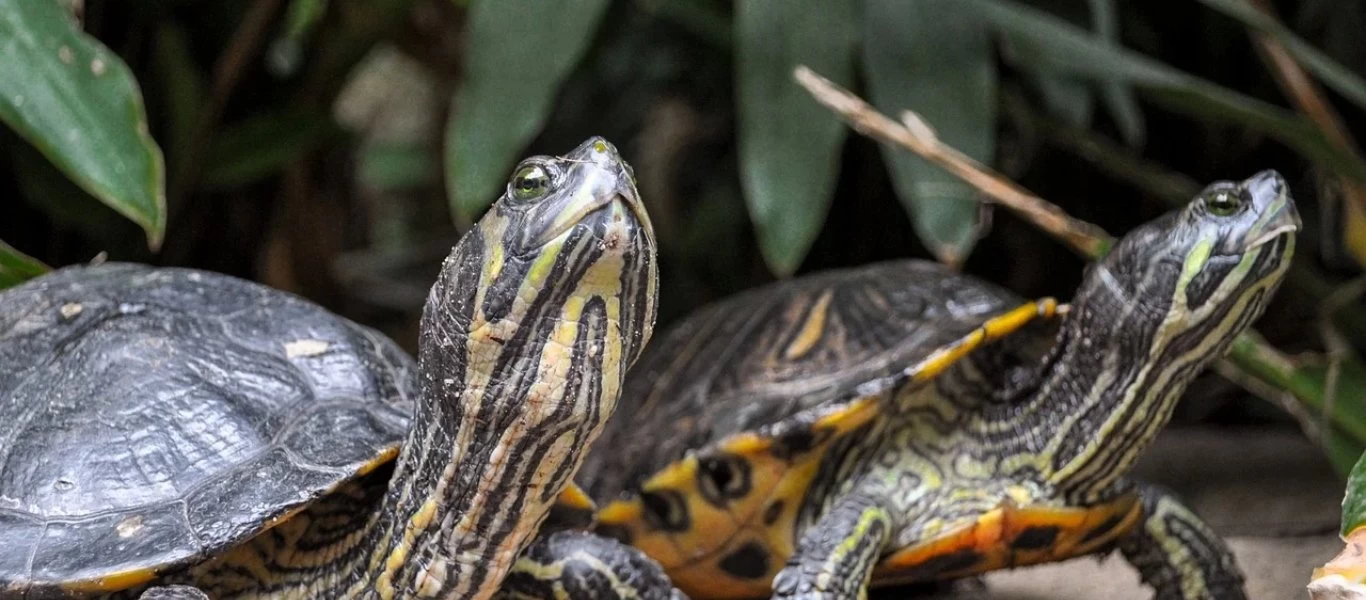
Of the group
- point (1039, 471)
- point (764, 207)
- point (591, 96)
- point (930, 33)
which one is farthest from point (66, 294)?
point (591, 96)

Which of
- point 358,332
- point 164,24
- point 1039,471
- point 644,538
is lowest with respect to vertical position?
point 644,538

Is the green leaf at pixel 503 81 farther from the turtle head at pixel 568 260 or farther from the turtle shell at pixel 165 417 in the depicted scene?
the turtle head at pixel 568 260

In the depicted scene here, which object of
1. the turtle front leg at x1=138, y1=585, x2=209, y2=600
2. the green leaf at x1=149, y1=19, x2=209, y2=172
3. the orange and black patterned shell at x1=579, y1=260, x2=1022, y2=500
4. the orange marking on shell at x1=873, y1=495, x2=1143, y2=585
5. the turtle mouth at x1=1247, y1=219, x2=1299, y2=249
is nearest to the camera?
the turtle front leg at x1=138, y1=585, x2=209, y2=600

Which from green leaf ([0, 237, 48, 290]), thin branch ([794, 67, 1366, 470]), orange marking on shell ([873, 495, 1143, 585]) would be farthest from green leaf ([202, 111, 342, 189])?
orange marking on shell ([873, 495, 1143, 585])

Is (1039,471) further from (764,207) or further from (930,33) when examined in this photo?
(930,33)

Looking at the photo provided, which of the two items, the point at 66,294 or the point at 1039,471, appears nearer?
the point at 66,294

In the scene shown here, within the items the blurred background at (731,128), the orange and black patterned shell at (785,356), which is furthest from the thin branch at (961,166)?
the blurred background at (731,128)

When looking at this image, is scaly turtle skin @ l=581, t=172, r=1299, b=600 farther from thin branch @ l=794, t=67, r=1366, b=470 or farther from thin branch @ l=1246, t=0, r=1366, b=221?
thin branch @ l=1246, t=0, r=1366, b=221
